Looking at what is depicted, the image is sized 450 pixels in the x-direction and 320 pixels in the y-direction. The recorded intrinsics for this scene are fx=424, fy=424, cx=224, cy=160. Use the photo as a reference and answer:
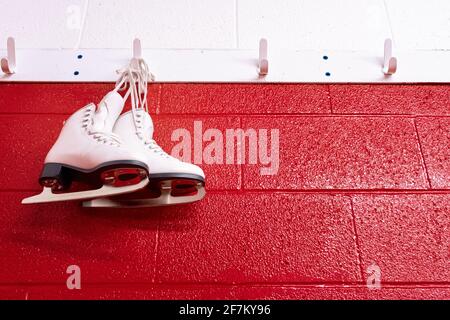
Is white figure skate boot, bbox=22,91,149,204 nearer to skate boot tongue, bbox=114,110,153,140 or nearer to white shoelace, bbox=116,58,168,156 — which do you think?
skate boot tongue, bbox=114,110,153,140

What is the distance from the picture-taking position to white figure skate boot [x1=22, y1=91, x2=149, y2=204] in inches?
36.9

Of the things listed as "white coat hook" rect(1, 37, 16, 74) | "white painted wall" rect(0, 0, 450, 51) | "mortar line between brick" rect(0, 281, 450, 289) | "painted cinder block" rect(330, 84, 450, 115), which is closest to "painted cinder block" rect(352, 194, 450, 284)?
"mortar line between brick" rect(0, 281, 450, 289)

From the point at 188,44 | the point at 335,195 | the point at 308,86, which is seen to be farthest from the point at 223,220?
the point at 188,44

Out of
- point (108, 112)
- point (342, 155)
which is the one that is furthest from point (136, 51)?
point (342, 155)

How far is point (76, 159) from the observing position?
976 mm

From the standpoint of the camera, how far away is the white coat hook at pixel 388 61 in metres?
1.21

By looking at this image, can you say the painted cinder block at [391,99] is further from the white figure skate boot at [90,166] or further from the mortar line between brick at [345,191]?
the white figure skate boot at [90,166]

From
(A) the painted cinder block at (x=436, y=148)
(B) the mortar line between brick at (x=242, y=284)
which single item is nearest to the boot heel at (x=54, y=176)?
(B) the mortar line between brick at (x=242, y=284)

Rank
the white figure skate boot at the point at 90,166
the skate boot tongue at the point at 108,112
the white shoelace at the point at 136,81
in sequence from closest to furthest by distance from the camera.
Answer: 1. the white figure skate boot at the point at 90,166
2. the skate boot tongue at the point at 108,112
3. the white shoelace at the point at 136,81

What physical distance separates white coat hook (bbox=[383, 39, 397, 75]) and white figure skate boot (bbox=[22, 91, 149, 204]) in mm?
756

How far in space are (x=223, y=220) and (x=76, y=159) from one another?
379 mm

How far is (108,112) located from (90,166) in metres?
0.18

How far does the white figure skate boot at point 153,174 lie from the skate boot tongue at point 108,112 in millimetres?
20

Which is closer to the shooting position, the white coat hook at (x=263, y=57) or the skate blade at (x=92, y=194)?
the skate blade at (x=92, y=194)
